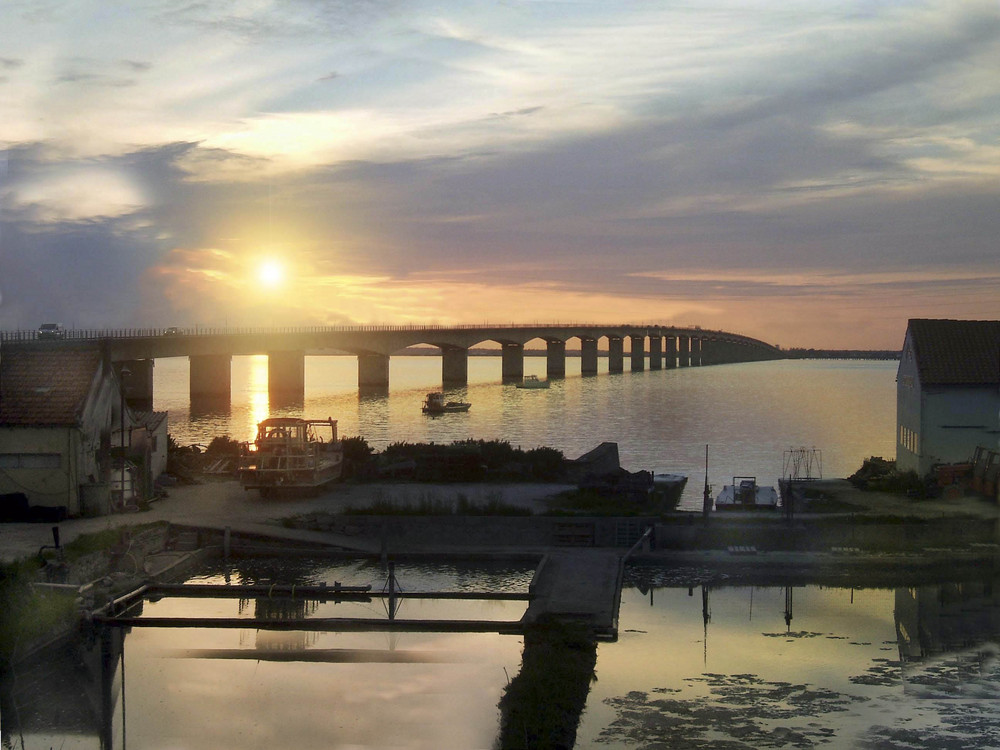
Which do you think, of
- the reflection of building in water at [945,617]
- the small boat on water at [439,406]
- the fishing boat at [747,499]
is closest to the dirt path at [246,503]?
the fishing boat at [747,499]

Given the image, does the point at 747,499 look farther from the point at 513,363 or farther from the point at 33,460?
the point at 513,363

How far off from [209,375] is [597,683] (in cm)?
10970

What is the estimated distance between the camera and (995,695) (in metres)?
18.6

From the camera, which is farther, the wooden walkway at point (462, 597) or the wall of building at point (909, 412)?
the wall of building at point (909, 412)

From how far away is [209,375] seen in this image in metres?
122

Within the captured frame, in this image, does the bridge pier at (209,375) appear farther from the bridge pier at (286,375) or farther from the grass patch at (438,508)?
the grass patch at (438,508)

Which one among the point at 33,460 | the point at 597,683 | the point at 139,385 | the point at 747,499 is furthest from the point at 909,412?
the point at 139,385

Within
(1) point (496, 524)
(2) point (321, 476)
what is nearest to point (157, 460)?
(2) point (321, 476)

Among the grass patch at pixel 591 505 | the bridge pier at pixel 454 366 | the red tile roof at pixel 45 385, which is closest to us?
the red tile roof at pixel 45 385

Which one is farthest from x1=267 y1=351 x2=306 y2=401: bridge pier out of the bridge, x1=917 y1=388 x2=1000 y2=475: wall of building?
x1=917 y1=388 x2=1000 y2=475: wall of building

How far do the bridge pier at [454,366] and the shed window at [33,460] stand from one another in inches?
5014

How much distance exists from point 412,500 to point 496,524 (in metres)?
4.73

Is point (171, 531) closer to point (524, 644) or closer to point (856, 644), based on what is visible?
point (524, 644)

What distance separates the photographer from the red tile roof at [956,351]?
1497 inches
